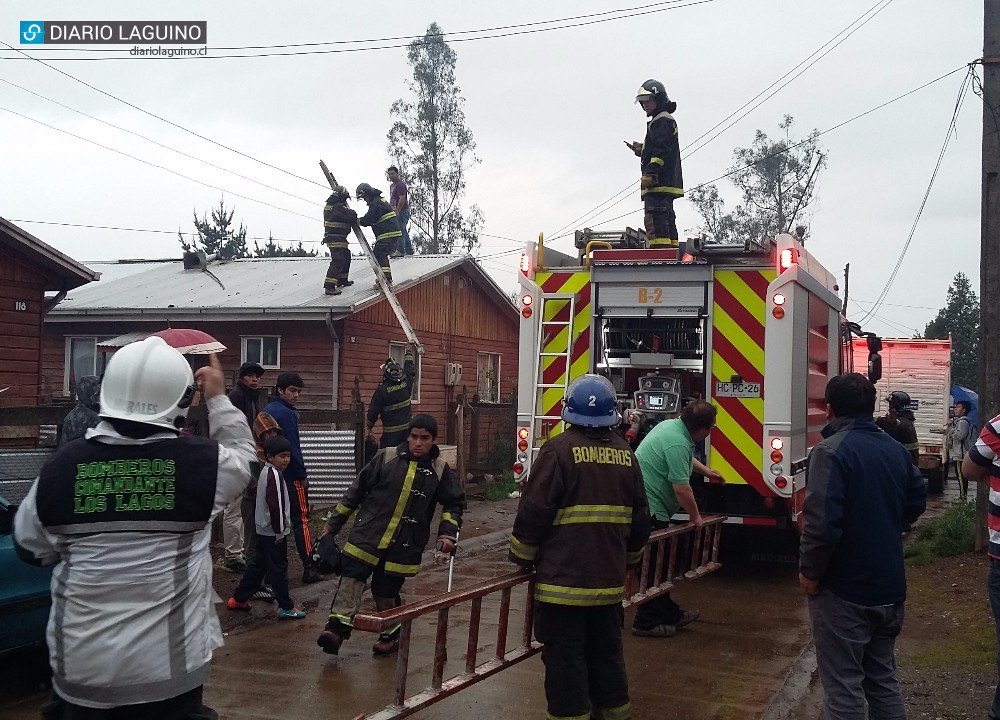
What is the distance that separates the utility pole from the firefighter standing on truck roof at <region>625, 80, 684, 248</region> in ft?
10.3

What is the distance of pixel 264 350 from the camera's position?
62.3 ft

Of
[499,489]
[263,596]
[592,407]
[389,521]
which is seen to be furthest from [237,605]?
[499,489]

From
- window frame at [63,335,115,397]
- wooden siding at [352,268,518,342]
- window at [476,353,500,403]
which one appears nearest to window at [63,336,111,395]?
window frame at [63,335,115,397]

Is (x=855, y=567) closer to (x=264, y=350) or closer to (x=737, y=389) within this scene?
(x=737, y=389)

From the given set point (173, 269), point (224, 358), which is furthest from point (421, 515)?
point (173, 269)

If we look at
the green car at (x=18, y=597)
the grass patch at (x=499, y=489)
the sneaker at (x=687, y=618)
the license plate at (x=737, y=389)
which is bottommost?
the sneaker at (x=687, y=618)

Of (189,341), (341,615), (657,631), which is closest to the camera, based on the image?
(341,615)

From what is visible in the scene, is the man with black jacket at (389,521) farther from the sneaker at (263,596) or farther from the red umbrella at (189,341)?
the sneaker at (263,596)

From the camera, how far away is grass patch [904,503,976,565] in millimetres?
10320

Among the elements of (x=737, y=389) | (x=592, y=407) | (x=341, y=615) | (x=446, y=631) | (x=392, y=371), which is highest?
(x=392, y=371)

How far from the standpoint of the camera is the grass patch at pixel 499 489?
15.5m

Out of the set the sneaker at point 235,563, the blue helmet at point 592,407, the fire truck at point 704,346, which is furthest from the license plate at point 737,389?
the sneaker at point 235,563

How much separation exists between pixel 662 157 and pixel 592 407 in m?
6.03

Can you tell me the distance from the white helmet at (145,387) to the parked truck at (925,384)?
1915cm
